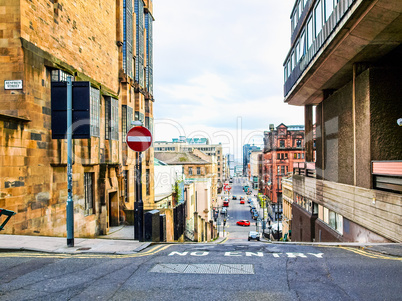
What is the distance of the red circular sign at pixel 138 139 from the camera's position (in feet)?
35.5

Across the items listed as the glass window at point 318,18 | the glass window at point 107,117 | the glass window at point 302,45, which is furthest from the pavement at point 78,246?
the glass window at point 302,45

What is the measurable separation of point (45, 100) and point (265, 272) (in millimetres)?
10299

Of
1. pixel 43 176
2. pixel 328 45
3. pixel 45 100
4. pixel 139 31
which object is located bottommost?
pixel 43 176

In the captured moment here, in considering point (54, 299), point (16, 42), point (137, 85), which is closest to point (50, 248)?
point (54, 299)

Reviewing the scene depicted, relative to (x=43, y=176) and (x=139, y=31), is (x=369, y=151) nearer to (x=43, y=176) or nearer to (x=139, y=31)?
(x=43, y=176)

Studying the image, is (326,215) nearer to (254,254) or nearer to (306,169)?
(306,169)

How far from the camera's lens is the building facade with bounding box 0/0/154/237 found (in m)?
10.4

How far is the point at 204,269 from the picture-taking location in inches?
269

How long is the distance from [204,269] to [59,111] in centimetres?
617

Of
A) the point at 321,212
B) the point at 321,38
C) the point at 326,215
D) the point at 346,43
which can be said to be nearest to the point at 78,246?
the point at 346,43

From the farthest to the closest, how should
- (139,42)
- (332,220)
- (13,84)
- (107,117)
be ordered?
(139,42)
(332,220)
(107,117)
(13,84)

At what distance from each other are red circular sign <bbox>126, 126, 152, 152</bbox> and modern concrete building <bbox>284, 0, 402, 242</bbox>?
361 inches

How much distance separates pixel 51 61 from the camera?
12.7 m

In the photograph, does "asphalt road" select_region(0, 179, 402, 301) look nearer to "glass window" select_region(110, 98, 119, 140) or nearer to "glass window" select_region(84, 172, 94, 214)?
"glass window" select_region(84, 172, 94, 214)
